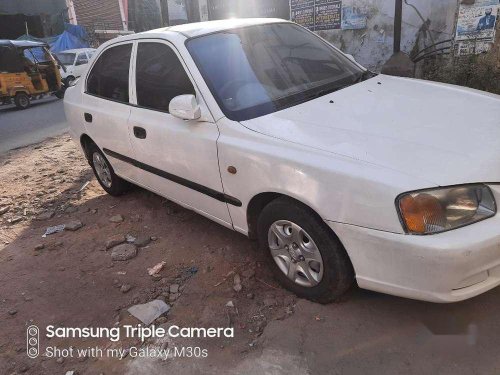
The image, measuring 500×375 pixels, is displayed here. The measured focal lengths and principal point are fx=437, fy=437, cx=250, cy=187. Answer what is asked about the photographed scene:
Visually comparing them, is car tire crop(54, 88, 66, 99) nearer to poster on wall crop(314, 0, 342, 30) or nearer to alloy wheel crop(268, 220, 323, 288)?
poster on wall crop(314, 0, 342, 30)

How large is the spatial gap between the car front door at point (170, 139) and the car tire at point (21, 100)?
481 inches

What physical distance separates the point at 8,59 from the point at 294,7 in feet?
31.1

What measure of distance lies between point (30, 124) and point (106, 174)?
7118 millimetres

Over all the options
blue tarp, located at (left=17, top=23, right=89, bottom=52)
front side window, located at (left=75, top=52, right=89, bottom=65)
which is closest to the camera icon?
front side window, located at (left=75, top=52, right=89, bottom=65)

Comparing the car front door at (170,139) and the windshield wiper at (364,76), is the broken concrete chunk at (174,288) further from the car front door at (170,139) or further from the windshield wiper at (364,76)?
the windshield wiper at (364,76)

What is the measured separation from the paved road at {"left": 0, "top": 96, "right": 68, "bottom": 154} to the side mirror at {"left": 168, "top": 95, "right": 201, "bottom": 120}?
627 centimetres

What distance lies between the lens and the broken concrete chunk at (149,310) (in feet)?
9.37

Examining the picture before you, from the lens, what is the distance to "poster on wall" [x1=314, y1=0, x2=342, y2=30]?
30.6ft

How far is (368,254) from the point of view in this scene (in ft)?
7.27

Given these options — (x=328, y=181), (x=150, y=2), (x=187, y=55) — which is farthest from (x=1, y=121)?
(x=150, y=2)

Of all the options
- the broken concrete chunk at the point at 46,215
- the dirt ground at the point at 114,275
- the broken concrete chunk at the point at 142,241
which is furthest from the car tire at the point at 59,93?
the broken concrete chunk at the point at 142,241

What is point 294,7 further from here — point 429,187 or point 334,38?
point 429,187

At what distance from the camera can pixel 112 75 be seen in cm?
409

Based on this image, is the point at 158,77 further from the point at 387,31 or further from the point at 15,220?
the point at 387,31
